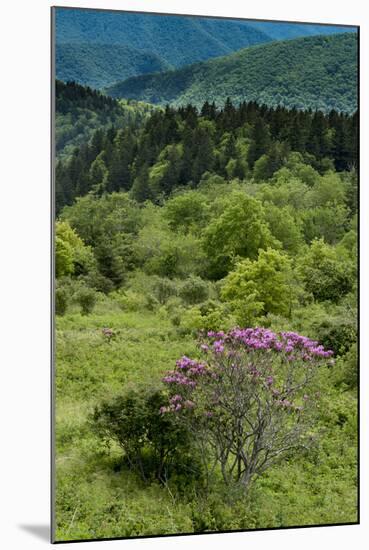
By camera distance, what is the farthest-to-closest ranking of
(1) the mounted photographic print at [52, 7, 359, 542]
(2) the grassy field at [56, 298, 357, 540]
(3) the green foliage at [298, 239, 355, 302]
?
(3) the green foliage at [298, 239, 355, 302]
(1) the mounted photographic print at [52, 7, 359, 542]
(2) the grassy field at [56, 298, 357, 540]

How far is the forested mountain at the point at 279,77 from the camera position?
8.96 meters

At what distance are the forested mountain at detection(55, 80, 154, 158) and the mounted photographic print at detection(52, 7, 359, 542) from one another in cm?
2

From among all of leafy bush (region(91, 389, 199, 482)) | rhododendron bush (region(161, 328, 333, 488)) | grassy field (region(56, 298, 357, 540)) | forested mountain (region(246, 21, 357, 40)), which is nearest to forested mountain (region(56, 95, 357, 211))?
forested mountain (region(246, 21, 357, 40))

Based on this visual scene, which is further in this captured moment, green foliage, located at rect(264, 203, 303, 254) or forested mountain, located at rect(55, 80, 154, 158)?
green foliage, located at rect(264, 203, 303, 254)

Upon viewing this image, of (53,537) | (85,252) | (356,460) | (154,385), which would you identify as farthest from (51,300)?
(356,460)

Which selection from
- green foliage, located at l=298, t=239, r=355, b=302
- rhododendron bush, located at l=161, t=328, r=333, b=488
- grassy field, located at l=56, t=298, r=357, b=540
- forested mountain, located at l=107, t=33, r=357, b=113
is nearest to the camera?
grassy field, located at l=56, t=298, r=357, b=540

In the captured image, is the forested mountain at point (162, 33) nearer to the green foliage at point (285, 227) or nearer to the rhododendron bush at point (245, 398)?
the green foliage at point (285, 227)

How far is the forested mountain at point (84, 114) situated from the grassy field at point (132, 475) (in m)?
1.22

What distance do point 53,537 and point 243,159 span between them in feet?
10.5

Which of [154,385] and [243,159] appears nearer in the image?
[154,385]

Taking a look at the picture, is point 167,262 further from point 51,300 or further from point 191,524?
point 191,524

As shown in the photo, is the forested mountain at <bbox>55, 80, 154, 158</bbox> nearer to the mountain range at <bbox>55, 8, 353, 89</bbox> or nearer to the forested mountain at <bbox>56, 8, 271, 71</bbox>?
the mountain range at <bbox>55, 8, 353, 89</bbox>

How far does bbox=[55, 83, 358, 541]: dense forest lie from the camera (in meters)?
8.30

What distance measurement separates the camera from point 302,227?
912 cm
